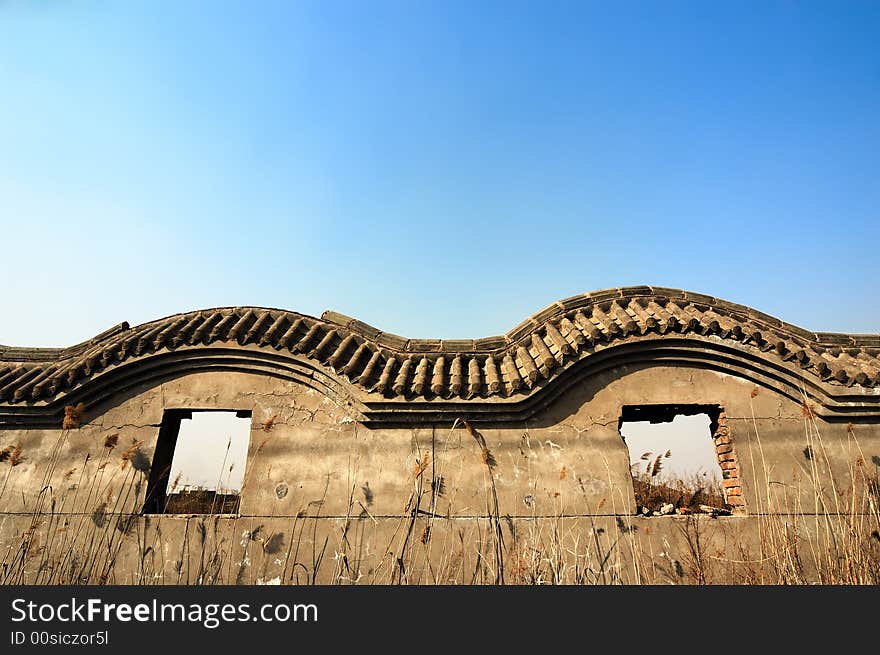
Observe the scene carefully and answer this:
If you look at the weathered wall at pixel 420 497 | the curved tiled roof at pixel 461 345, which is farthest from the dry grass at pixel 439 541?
the curved tiled roof at pixel 461 345

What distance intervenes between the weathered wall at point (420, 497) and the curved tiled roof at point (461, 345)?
37cm

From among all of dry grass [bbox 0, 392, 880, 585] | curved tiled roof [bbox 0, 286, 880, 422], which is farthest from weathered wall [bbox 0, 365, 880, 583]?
curved tiled roof [bbox 0, 286, 880, 422]

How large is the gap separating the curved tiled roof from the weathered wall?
0.37m

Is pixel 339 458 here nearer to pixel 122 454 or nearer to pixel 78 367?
pixel 122 454

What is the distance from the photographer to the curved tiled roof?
5.38 meters

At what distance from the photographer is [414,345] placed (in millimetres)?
6059

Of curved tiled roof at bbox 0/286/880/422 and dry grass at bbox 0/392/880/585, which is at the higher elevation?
curved tiled roof at bbox 0/286/880/422

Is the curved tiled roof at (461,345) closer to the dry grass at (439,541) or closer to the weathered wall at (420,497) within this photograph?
the weathered wall at (420,497)

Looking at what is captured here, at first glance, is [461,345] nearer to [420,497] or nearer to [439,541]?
[420,497]

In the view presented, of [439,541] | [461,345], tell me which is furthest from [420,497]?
[461,345]

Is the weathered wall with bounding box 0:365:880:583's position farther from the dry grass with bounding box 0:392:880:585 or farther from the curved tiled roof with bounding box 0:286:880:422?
the curved tiled roof with bounding box 0:286:880:422

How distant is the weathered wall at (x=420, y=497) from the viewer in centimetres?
470

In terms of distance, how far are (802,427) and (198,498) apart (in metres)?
8.58

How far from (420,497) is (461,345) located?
1810 mm
